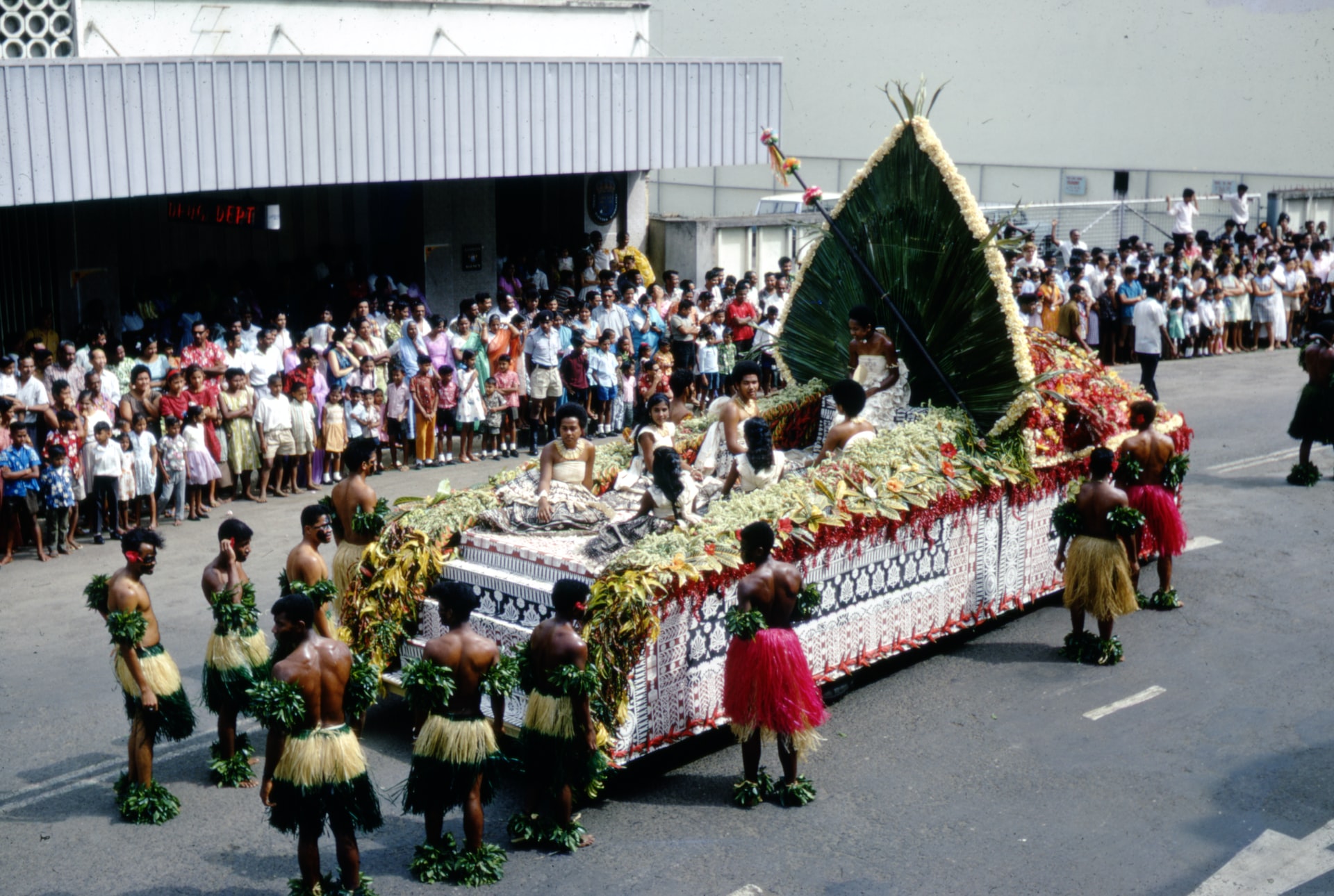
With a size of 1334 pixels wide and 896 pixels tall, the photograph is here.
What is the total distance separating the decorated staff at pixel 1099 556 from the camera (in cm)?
989

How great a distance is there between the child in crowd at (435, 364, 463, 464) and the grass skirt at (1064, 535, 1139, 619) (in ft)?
25.8

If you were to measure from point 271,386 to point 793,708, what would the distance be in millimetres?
8230

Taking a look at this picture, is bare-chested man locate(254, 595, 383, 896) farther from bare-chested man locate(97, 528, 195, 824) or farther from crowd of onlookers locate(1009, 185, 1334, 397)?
crowd of onlookers locate(1009, 185, 1334, 397)

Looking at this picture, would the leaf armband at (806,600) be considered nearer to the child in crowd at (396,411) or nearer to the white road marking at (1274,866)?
the white road marking at (1274,866)

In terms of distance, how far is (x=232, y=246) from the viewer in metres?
18.8

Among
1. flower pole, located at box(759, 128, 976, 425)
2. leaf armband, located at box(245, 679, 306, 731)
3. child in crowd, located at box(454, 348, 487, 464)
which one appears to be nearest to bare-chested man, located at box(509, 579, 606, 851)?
leaf armband, located at box(245, 679, 306, 731)

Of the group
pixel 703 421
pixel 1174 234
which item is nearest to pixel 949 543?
pixel 703 421

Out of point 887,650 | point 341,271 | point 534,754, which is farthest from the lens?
point 341,271

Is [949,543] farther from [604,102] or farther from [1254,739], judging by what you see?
[604,102]

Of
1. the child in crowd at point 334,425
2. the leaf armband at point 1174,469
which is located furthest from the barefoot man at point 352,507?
the leaf armband at point 1174,469

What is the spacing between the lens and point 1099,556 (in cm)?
995

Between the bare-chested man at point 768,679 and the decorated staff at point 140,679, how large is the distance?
3.02 m

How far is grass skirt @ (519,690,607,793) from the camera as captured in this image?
23.9ft

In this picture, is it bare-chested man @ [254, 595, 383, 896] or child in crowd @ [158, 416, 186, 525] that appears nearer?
bare-chested man @ [254, 595, 383, 896]
